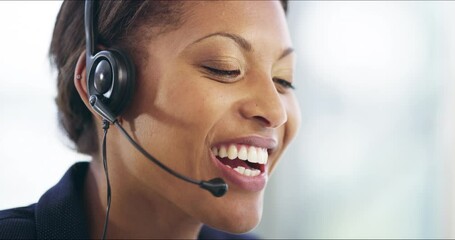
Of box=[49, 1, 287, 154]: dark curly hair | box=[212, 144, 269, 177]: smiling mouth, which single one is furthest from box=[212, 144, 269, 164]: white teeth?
box=[49, 1, 287, 154]: dark curly hair

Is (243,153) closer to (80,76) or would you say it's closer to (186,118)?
(186,118)

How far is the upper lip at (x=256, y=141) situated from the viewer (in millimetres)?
1032

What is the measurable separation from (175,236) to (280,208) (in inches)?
30.3

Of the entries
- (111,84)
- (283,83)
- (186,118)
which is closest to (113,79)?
(111,84)

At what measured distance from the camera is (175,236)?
1.19 meters

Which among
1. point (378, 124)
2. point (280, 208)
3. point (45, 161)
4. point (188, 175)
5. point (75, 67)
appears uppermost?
point (75, 67)

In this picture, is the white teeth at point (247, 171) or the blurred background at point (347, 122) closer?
the white teeth at point (247, 171)

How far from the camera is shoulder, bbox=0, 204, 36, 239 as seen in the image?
1.04m

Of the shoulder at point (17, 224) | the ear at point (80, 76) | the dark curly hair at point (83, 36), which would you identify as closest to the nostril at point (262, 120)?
the dark curly hair at point (83, 36)

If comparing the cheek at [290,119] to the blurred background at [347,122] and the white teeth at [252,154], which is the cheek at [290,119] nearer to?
the white teeth at [252,154]

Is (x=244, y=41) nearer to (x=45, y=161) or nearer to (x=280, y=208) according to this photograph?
(x=45, y=161)

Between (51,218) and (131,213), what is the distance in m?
0.16

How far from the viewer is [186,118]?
3.30ft

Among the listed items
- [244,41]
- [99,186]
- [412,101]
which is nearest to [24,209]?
[99,186]
